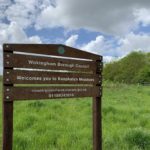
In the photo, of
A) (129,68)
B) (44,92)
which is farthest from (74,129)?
(129,68)

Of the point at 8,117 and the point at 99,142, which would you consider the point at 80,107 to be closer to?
the point at 99,142

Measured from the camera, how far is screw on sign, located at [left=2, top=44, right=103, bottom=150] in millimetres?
5984

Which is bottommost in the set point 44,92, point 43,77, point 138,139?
point 138,139

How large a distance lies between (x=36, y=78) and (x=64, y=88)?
24.5 inches

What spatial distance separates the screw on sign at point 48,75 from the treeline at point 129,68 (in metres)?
58.5

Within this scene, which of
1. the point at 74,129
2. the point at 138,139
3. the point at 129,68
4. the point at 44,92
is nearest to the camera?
the point at 44,92

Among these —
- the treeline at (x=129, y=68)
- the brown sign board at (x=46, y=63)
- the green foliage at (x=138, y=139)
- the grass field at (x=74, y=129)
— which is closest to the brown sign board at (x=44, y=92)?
the brown sign board at (x=46, y=63)

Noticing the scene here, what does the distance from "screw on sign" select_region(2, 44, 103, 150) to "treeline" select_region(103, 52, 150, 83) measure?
58534 mm

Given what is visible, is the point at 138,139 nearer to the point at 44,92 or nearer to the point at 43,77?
the point at 44,92

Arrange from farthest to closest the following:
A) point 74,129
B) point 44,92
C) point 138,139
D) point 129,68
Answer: point 129,68
point 74,129
point 138,139
point 44,92

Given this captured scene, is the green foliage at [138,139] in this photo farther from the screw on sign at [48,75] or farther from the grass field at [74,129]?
the screw on sign at [48,75]

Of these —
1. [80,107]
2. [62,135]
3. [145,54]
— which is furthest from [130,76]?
[62,135]

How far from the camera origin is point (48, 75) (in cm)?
642

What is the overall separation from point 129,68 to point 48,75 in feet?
215
